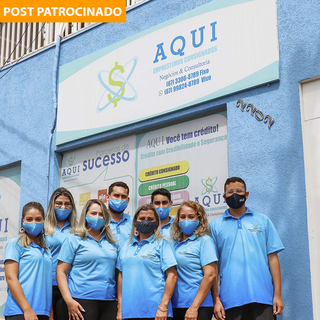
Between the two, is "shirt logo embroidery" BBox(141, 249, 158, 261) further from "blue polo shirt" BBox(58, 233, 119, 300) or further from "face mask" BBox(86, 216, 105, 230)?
"face mask" BBox(86, 216, 105, 230)

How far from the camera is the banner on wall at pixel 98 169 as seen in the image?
24.8 feet

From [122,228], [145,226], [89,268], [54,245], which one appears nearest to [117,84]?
[122,228]

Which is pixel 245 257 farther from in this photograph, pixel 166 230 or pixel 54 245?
pixel 54 245

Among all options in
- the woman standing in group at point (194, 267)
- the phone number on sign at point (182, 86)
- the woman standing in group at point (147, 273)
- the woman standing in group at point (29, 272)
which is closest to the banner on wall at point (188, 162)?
the phone number on sign at point (182, 86)

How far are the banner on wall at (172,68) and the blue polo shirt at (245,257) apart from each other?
196 cm

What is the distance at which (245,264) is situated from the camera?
4.54m

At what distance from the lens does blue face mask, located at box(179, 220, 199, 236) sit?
4652 mm

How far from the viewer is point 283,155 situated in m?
5.63

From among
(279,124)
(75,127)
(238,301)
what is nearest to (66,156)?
(75,127)

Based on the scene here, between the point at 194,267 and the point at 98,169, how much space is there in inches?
147

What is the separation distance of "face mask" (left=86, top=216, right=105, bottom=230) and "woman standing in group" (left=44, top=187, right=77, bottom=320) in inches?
16.4

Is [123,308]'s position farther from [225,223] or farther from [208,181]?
[208,181]

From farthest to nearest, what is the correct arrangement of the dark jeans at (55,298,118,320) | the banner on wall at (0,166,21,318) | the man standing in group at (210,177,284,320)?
the banner on wall at (0,166,21,318) < the dark jeans at (55,298,118,320) < the man standing in group at (210,177,284,320)

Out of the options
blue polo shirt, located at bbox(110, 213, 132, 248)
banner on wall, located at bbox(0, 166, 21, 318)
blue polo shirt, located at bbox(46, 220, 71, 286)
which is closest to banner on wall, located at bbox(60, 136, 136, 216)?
banner on wall, located at bbox(0, 166, 21, 318)
